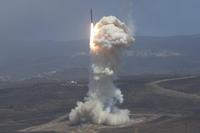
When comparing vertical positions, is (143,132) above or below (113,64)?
below

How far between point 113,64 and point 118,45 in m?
5.51

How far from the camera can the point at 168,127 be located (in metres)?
171

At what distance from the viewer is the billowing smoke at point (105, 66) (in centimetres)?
16862

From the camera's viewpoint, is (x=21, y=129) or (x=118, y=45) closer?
(x=118, y=45)

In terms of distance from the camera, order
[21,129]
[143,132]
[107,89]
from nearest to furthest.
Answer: [143,132]
[107,89]
[21,129]

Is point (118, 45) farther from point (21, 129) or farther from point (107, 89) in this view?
point (21, 129)

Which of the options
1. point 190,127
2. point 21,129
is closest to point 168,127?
point 190,127

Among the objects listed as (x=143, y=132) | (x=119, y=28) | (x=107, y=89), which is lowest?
(x=143, y=132)

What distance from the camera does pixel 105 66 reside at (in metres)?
171

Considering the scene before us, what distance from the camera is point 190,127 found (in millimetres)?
168250

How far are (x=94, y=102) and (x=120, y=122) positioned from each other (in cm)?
1037

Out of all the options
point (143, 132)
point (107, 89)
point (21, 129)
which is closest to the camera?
point (143, 132)

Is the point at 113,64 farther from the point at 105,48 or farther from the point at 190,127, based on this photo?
the point at 190,127

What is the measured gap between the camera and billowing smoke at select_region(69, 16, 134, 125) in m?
169
